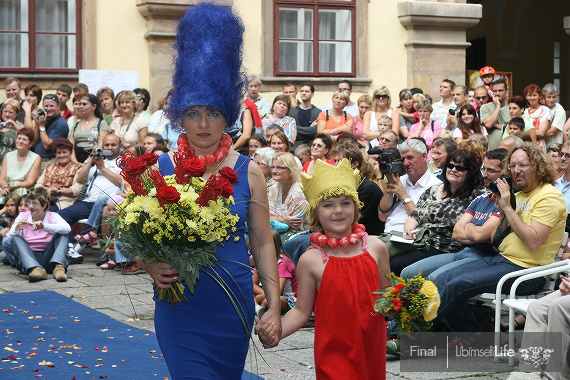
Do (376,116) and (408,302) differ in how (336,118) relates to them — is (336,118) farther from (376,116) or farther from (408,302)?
(408,302)

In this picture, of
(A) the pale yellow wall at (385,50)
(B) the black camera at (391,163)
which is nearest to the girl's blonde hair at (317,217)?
(B) the black camera at (391,163)

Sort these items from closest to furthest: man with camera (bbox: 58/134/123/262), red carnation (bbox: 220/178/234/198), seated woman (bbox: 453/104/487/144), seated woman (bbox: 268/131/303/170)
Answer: red carnation (bbox: 220/178/234/198)
seated woman (bbox: 268/131/303/170)
man with camera (bbox: 58/134/123/262)
seated woman (bbox: 453/104/487/144)

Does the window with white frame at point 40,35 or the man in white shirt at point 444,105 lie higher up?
the window with white frame at point 40,35

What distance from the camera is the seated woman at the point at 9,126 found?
1310 cm

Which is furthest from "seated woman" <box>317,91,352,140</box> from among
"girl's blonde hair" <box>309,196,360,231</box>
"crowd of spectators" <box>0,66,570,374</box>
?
"girl's blonde hair" <box>309,196,360,231</box>

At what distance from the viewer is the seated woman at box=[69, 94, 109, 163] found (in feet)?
42.2

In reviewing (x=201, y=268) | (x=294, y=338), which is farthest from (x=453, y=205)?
(x=201, y=268)

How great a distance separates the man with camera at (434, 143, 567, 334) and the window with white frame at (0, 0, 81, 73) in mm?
10436

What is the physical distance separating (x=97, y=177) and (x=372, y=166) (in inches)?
162

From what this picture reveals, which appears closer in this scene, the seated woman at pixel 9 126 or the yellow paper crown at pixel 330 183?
the yellow paper crown at pixel 330 183

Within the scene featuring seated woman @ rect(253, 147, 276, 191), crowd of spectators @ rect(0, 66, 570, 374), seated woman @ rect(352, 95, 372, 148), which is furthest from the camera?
seated woman @ rect(352, 95, 372, 148)

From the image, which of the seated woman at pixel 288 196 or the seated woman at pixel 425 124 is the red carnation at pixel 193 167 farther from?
the seated woman at pixel 425 124

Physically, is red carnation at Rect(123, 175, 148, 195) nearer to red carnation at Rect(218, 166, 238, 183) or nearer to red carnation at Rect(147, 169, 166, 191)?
red carnation at Rect(147, 169, 166, 191)

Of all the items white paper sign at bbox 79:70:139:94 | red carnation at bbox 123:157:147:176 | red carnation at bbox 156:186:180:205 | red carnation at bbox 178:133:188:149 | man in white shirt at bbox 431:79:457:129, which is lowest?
red carnation at bbox 156:186:180:205
